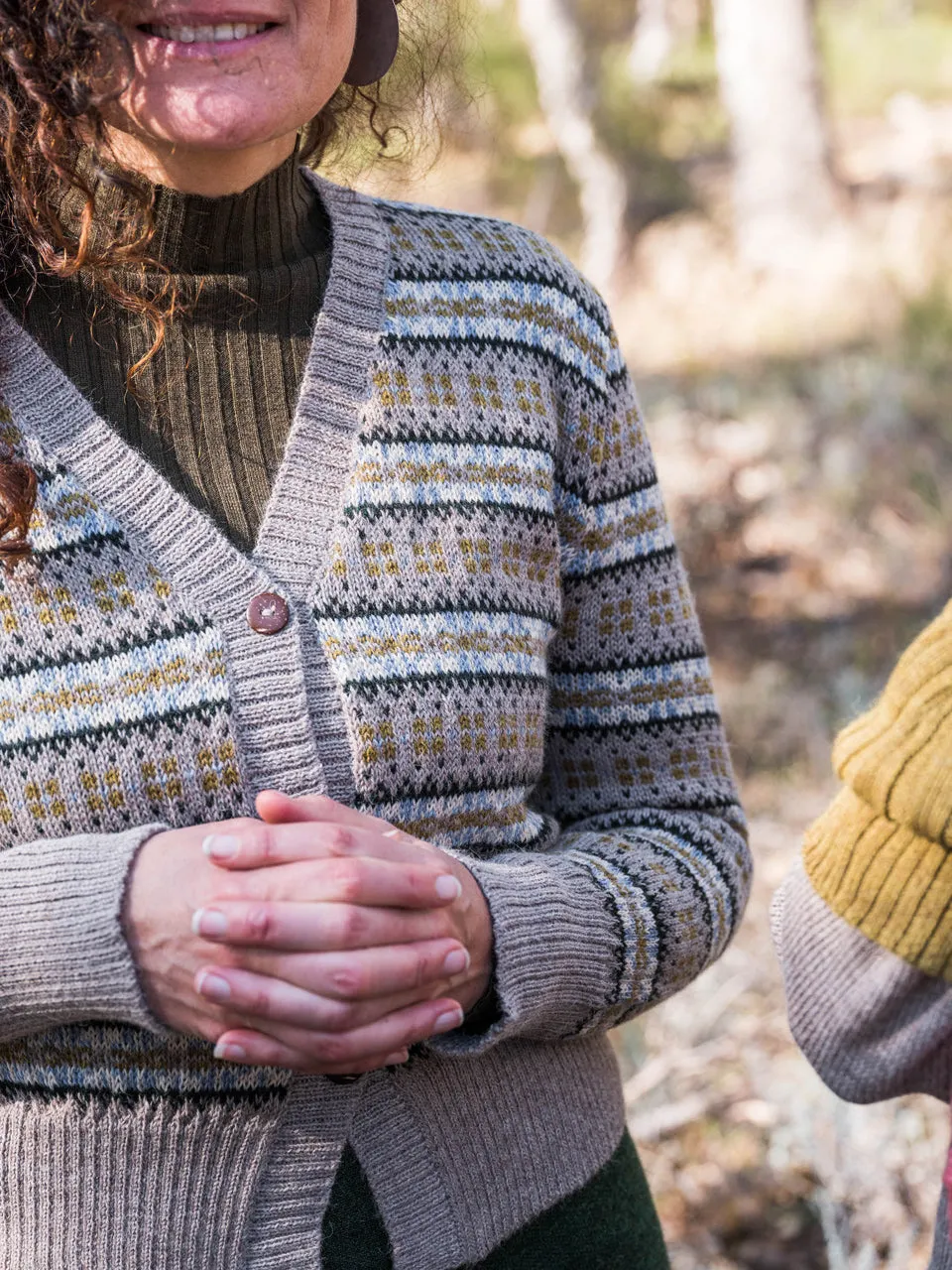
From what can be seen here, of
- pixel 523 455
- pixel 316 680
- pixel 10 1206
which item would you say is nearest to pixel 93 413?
pixel 316 680

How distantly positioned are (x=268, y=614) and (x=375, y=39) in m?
0.71

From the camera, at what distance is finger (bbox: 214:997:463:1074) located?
120cm

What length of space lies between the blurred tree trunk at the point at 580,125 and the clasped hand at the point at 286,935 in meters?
8.00

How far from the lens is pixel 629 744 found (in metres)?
1.58

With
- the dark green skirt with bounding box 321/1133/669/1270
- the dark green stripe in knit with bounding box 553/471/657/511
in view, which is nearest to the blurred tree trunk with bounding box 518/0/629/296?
the dark green stripe in knit with bounding box 553/471/657/511

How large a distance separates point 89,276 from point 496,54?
1198 cm

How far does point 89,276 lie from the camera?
1.41m

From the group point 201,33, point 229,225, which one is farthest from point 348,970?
point 201,33

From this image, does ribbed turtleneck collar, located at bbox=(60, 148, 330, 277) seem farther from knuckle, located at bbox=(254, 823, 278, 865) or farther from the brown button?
knuckle, located at bbox=(254, 823, 278, 865)

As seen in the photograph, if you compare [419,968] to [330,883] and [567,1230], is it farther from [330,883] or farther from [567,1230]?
[567,1230]

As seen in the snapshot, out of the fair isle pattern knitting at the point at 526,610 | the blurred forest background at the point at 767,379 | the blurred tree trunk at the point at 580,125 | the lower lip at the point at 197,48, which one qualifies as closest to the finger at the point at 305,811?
the fair isle pattern knitting at the point at 526,610

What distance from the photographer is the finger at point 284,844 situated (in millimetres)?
1194

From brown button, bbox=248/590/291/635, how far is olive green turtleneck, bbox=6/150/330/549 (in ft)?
Result: 0.27

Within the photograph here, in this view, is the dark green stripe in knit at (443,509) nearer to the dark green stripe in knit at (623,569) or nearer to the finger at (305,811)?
the dark green stripe in knit at (623,569)
